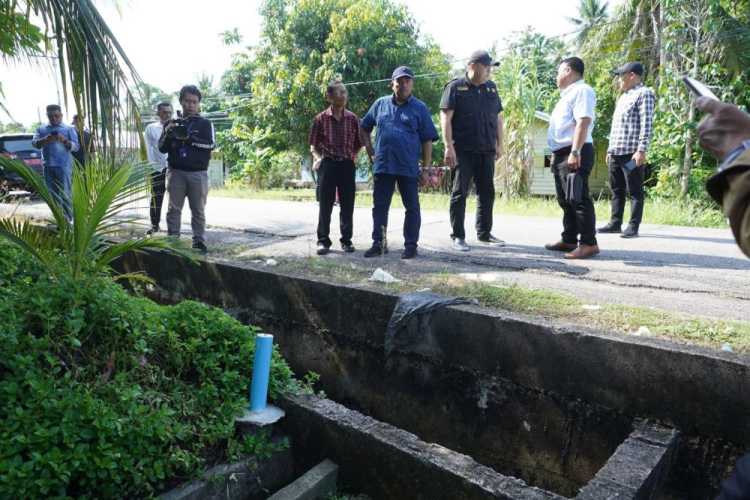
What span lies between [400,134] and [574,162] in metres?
1.56

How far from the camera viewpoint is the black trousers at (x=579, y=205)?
4812mm

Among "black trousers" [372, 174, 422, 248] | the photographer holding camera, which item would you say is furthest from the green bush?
the photographer holding camera

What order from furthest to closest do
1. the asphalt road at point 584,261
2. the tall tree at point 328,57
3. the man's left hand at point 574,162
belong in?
the tall tree at point 328,57 < the man's left hand at point 574,162 < the asphalt road at point 584,261

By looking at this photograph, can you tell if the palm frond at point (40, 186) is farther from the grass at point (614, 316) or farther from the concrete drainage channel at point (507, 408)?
the grass at point (614, 316)

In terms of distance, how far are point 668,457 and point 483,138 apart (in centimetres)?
345

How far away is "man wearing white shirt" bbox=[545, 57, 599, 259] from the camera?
4766 mm

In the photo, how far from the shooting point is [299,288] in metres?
4.27

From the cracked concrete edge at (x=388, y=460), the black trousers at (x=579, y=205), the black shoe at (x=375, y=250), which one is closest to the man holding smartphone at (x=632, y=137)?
the black trousers at (x=579, y=205)

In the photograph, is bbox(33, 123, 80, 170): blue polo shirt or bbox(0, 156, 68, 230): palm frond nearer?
bbox(0, 156, 68, 230): palm frond

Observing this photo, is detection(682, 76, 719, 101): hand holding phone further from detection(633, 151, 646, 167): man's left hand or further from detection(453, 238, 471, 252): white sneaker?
detection(633, 151, 646, 167): man's left hand

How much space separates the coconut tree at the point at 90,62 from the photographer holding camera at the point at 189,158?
1825mm

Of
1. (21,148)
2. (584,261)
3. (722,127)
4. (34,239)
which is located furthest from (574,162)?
(21,148)

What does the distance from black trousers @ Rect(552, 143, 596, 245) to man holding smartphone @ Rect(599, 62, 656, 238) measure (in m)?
1.17

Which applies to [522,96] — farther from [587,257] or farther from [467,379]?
[467,379]
